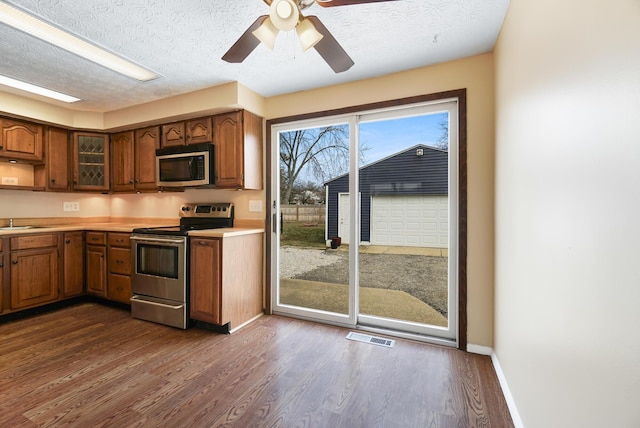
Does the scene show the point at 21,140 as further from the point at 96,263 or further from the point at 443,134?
the point at 443,134

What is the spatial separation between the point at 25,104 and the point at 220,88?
90.9 inches

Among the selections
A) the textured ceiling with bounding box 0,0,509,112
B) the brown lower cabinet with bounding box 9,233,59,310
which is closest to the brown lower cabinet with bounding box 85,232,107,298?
the brown lower cabinet with bounding box 9,233,59,310

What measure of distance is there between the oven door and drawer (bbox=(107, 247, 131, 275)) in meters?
0.26

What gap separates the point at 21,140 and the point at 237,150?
2.60 metres

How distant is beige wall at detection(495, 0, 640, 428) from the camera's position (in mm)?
704

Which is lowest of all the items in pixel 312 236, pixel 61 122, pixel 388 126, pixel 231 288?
pixel 231 288

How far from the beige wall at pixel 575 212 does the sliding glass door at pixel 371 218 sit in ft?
2.94

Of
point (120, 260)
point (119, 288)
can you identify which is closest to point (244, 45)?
point (120, 260)

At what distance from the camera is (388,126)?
9.02 feet

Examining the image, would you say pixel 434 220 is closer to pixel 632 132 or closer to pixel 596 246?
pixel 596 246

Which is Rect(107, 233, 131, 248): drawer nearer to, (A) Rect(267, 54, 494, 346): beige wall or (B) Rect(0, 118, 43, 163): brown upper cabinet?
(B) Rect(0, 118, 43, 163): brown upper cabinet

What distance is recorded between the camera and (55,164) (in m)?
3.55

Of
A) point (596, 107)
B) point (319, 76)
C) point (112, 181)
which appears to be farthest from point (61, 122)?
point (596, 107)

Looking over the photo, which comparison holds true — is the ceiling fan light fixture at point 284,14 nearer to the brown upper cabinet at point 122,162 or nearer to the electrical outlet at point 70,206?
the brown upper cabinet at point 122,162
